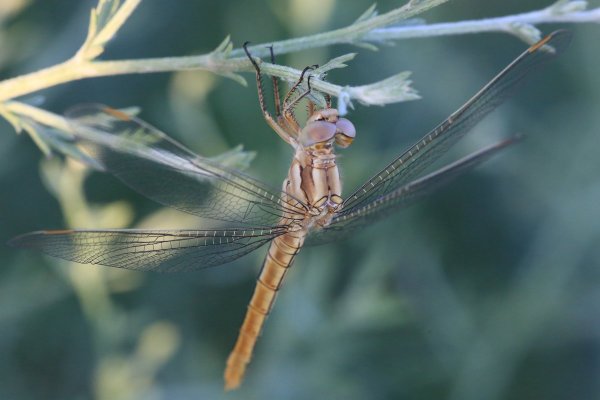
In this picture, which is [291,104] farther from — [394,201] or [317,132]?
[394,201]

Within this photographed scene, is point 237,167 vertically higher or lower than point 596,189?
→ lower


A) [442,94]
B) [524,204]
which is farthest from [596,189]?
[442,94]

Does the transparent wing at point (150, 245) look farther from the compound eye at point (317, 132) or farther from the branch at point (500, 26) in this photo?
the branch at point (500, 26)

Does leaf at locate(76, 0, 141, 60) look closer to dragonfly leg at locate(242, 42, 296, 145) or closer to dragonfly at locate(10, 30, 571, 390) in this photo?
dragonfly at locate(10, 30, 571, 390)

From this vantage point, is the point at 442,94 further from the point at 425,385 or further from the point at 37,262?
the point at 37,262

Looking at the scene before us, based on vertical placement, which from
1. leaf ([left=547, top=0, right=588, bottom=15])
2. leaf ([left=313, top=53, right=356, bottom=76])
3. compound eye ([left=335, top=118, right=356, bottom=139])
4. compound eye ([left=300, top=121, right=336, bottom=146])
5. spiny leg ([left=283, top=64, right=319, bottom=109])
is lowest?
leaf ([left=313, top=53, right=356, bottom=76])

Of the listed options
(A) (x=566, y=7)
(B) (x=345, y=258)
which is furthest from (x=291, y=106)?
(B) (x=345, y=258)

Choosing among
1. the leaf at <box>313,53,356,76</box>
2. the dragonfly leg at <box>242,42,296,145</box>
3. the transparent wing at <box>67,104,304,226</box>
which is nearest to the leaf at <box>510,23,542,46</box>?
the leaf at <box>313,53,356,76</box>

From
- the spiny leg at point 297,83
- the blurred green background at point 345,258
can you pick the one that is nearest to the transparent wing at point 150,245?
the spiny leg at point 297,83
